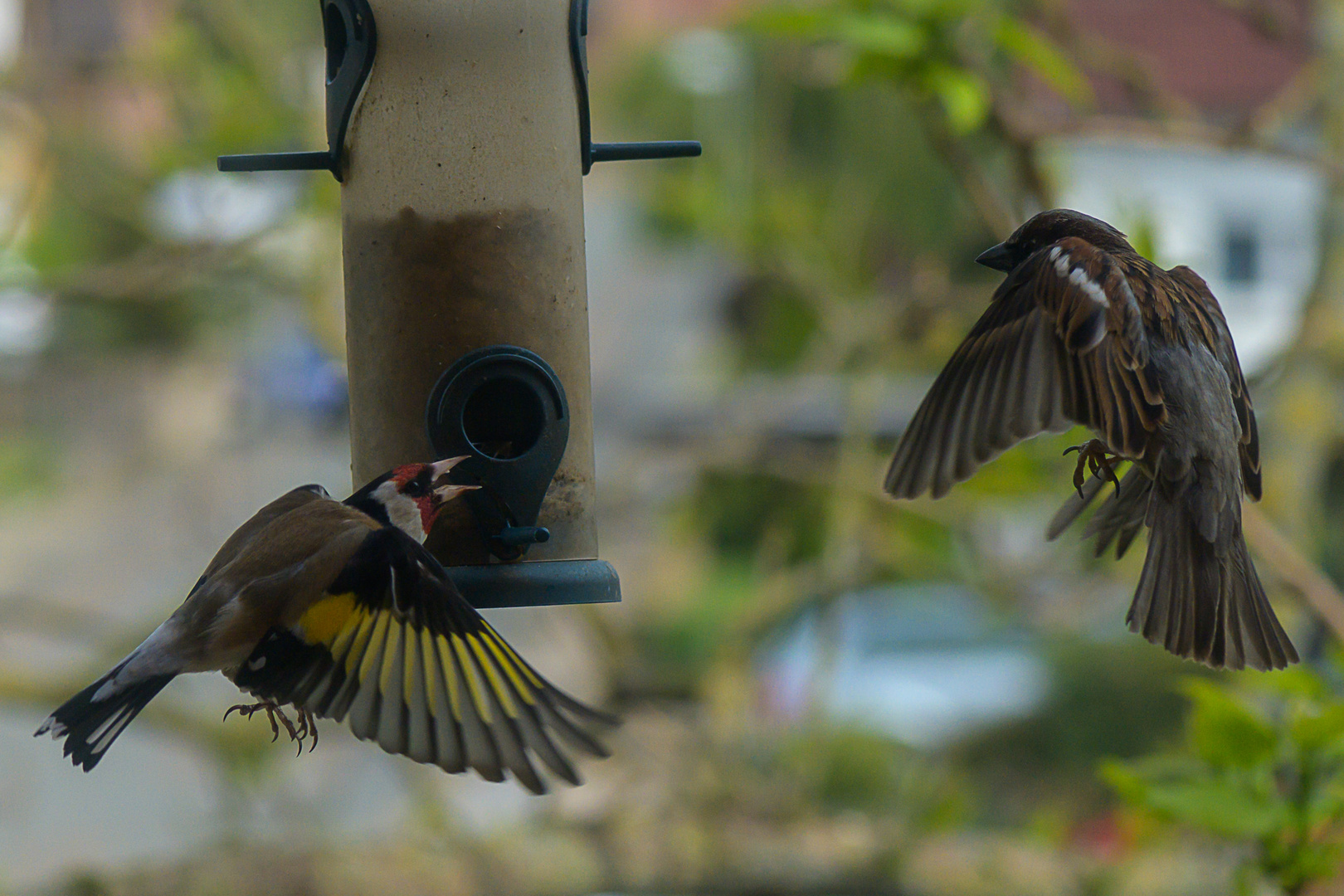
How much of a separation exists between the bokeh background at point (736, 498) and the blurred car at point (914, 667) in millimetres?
57

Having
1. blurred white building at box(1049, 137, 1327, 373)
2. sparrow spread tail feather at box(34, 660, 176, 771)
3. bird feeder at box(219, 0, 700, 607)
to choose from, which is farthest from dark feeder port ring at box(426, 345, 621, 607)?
blurred white building at box(1049, 137, 1327, 373)

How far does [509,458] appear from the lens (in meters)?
3.14

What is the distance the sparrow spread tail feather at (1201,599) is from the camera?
8.85 ft

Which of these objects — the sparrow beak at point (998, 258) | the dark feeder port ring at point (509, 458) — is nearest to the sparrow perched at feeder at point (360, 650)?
the dark feeder port ring at point (509, 458)

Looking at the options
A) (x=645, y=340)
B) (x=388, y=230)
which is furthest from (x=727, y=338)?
(x=388, y=230)

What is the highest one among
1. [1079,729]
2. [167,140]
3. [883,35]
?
[167,140]

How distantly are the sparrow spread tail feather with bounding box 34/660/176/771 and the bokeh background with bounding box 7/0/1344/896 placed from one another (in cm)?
191

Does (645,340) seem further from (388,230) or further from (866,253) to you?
(388,230)

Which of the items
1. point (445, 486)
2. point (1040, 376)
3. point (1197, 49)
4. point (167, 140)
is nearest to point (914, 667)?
point (167, 140)

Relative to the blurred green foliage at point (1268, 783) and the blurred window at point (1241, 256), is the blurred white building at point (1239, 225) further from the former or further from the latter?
the blurred green foliage at point (1268, 783)

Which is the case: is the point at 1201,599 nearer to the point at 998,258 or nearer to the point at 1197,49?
the point at 998,258

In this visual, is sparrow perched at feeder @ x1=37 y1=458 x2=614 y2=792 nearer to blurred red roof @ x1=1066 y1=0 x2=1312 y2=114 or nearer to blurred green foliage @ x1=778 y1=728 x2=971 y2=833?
blurred green foliage @ x1=778 y1=728 x2=971 y2=833

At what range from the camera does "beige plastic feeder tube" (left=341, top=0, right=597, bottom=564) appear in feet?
10.5

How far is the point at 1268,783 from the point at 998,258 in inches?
48.3
